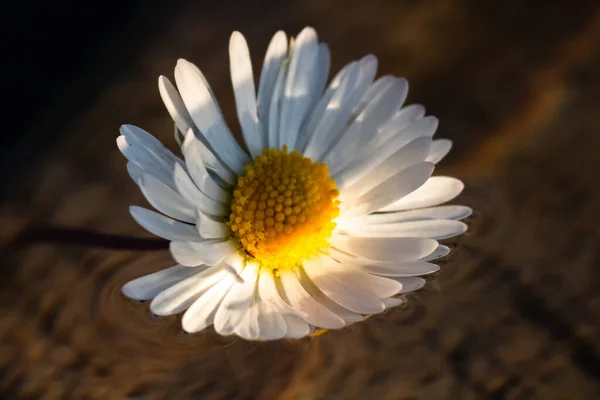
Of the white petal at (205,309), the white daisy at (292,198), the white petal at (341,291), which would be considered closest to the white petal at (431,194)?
the white daisy at (292,198)

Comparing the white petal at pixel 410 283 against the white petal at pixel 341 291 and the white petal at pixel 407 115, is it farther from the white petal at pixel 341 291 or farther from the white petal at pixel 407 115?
the white petal at pixel 407 115

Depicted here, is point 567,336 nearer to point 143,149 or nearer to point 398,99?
point 398,99

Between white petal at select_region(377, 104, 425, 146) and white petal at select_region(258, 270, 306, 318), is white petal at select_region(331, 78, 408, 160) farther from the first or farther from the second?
white petal at select_region(258, 270, 306, 318)

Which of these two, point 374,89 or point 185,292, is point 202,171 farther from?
point 374,89

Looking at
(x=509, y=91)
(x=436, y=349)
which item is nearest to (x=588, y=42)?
(x=509, y=91)

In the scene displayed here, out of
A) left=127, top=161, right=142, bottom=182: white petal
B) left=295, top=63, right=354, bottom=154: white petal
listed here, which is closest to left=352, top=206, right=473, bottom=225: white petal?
left=295, top=63, right=354, bottom=154: white petal
